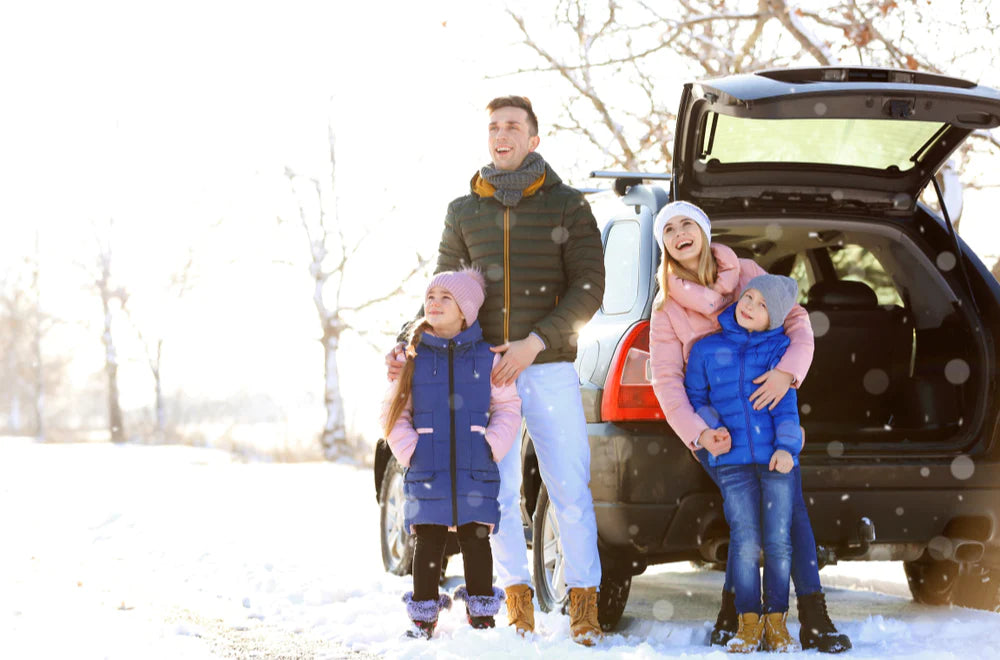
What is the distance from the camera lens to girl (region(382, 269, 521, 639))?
15.2ft

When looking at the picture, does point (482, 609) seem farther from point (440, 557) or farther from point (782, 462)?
point (782, 462)

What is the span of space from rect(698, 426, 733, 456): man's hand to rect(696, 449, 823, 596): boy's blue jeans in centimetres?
10

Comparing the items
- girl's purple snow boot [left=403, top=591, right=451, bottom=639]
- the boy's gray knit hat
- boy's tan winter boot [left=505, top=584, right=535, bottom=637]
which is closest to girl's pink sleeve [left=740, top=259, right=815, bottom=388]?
the boy's gray knit hat

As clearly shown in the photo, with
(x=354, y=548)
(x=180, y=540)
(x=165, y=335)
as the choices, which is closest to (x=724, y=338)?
(x=354, y=548)

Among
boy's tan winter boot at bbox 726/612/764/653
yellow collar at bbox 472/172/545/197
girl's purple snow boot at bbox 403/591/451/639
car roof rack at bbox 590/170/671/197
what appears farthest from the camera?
car roof rack at bbox 590/170/671/197

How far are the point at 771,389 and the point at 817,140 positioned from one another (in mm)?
1249

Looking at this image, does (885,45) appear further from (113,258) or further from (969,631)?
(113,258)

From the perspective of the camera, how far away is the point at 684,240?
15.4 ft

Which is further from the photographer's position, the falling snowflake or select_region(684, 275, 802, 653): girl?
the falling snowflake

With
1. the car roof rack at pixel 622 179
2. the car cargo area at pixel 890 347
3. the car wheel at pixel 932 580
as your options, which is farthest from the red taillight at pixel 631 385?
the car wheel at pixel 932 580

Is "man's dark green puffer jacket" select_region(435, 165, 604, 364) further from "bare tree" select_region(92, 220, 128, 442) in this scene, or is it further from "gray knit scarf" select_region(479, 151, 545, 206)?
"bare tree" select_region(92, 220, 128, 442)

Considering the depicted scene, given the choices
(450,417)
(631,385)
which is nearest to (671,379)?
(631,385)

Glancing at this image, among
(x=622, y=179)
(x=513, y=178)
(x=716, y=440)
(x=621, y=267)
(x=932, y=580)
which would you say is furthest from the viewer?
(x=932, y=580)

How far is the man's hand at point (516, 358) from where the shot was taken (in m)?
4.71
